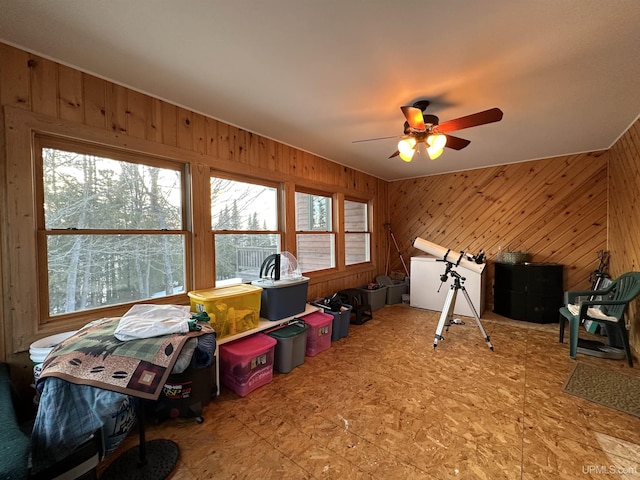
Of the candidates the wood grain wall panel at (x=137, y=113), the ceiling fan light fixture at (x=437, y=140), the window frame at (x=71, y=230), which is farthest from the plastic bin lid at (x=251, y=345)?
the ceiling fan light fixture at (x=437, y=140)

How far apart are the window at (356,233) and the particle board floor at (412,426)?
94.5 inches

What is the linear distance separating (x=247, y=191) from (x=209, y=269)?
3.42ft

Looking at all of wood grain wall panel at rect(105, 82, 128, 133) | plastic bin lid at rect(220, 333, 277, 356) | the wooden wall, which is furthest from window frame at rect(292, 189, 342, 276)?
wood grain wall panel at rect(105, 82, 128, 133)

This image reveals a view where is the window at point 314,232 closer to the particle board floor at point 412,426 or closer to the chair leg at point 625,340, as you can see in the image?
the particle board floor at point 412,426

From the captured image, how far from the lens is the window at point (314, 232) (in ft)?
12.6

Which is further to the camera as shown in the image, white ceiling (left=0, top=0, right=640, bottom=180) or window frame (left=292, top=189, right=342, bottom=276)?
window frame (left=292, top=189, right=342, bottom=276)

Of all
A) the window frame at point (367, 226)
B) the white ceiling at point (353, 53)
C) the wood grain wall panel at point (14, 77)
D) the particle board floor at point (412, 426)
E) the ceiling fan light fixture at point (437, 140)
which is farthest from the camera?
the window frame at point (367, 226)

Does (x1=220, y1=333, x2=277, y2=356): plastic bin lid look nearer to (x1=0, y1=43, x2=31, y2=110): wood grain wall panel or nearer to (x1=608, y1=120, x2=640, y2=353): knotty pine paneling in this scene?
(x1=0, y1=43, x2=31, y2=110): wood grain wall panel

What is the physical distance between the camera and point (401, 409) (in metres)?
2.00

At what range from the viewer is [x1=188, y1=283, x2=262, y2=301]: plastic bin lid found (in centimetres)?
223

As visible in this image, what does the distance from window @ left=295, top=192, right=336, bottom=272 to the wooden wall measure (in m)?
0.25

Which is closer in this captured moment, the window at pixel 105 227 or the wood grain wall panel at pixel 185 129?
the window at pixel 105 227

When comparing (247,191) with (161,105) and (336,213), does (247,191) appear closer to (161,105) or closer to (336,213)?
(161,105)

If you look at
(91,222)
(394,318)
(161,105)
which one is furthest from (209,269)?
(394,318)
